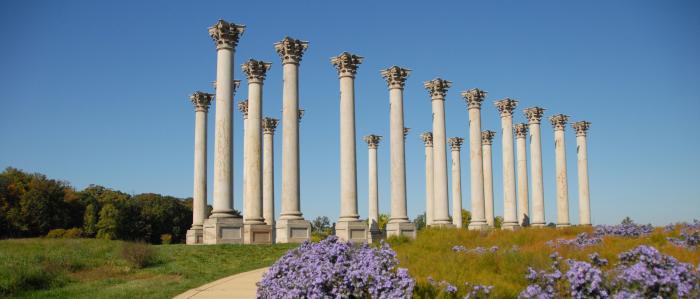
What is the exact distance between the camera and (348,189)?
5191 cm

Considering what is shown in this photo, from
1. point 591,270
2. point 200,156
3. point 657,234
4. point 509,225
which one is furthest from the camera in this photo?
point 509,225

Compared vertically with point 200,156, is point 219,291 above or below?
below

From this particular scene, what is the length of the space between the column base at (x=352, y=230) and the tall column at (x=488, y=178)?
105ft

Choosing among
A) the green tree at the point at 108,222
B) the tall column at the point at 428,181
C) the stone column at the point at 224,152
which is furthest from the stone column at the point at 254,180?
the green tree at the point at 108,222

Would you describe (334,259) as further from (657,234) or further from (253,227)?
(253,227)

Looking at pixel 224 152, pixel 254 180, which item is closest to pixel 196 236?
pixel 254 180

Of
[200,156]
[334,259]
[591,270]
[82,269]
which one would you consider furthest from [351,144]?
[591,270]

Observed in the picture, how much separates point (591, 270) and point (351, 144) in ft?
127

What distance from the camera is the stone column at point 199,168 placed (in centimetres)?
6022

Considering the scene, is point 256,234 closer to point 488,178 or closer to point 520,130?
point 520,130

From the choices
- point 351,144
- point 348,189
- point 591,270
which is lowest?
point 591,270

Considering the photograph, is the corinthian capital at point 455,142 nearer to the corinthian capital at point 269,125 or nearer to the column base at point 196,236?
the corinthian capital at point 269,125

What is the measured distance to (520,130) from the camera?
77.8 metres

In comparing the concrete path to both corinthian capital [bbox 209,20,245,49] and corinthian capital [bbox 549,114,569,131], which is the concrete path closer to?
corinthian capital [bbox 209,20,245,49]
